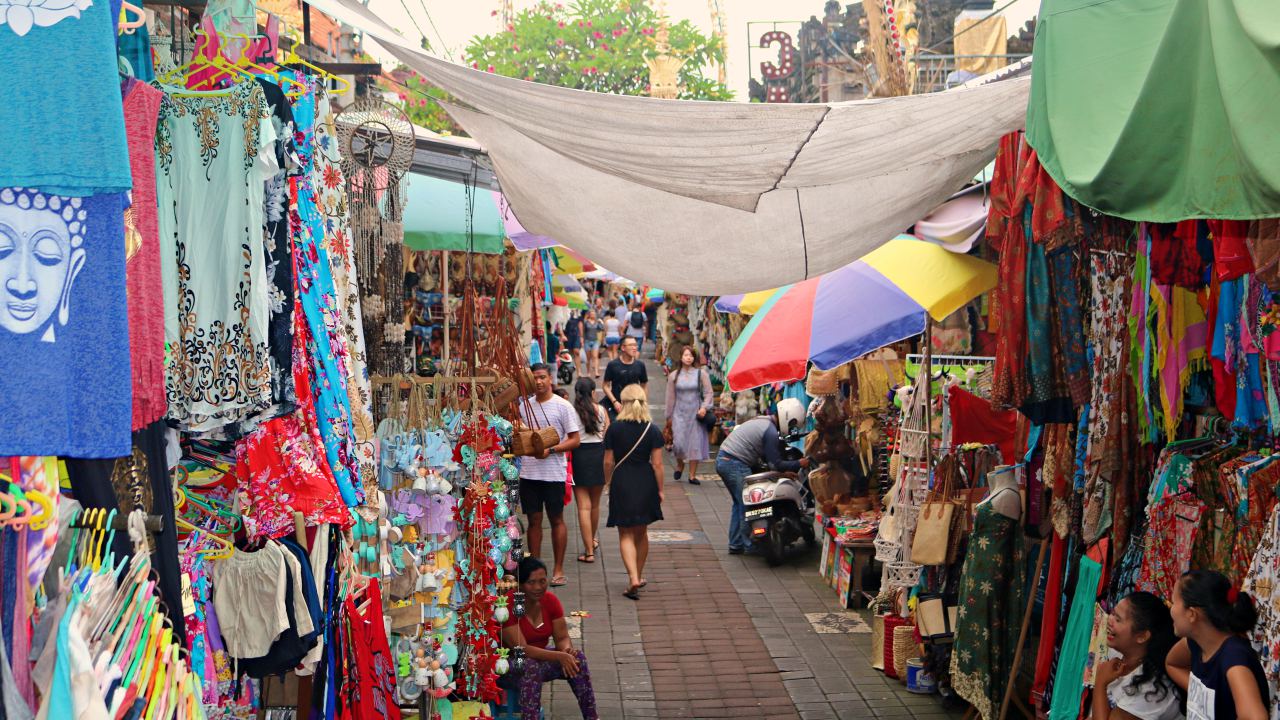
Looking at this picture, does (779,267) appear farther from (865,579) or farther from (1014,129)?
(865,579)

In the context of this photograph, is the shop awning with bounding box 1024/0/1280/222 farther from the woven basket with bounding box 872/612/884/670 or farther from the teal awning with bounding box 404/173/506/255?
the woven basket with bounding box 872/612/884/670

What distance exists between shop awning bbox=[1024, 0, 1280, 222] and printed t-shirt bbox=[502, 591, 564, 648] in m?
4.12

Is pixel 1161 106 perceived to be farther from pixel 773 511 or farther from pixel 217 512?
pixel 773 511

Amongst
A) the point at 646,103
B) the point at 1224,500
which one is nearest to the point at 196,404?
the point at 646,103

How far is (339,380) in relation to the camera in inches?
158

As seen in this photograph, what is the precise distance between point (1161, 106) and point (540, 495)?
7.24 meters

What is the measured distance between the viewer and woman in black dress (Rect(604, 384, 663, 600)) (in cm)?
975

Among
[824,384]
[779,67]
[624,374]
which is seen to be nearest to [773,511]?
[824,384]

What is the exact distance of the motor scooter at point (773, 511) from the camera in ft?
35.4

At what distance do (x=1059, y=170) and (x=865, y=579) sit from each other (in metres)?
6.56

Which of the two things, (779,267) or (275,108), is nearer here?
(275,108)

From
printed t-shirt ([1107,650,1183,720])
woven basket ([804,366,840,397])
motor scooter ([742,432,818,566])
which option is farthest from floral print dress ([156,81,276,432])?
motor scooter ([742,432,818,566])

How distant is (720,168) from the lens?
4.70 metres

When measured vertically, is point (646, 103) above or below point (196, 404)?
above
